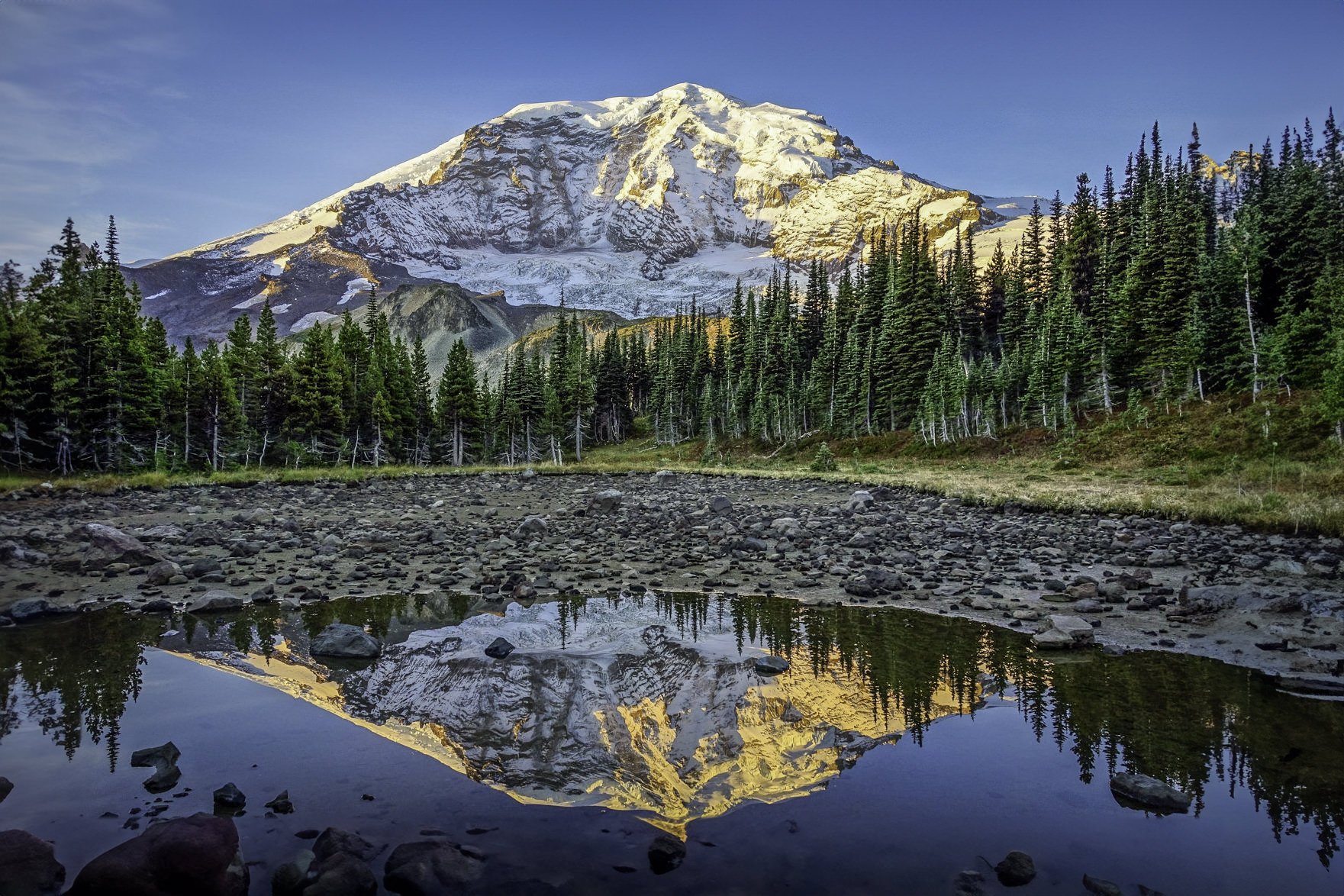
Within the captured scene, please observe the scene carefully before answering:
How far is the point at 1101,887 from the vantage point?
11.9ft

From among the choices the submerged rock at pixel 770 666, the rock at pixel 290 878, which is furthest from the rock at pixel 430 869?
the submerged rock at pixel 770 666

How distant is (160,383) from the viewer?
4625 centimetres

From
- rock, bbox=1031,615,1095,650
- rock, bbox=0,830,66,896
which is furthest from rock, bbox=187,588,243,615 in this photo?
rock, bbox=1031,615,1095,650

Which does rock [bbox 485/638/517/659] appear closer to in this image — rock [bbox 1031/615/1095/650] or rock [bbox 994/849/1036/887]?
rock [bbox 994/849/1036/887]

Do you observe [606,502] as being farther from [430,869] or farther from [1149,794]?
[430,869]

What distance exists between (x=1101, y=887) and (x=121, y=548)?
50.7 feet

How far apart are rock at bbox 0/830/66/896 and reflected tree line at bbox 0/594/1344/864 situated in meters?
1.78

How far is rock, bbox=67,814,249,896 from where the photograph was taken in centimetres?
331

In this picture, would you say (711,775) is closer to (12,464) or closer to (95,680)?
(95,680)

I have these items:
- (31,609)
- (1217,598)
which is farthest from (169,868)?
(1217,598)

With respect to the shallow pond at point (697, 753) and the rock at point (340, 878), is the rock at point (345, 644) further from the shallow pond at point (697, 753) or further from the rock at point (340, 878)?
the rock at point (340, 878)

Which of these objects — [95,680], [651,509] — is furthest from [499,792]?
[651,509]

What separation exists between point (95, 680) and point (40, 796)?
2762mm

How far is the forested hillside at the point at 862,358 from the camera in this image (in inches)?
1575
